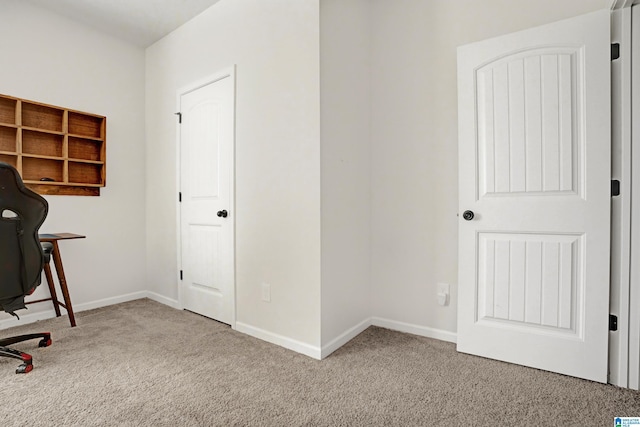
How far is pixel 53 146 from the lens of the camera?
2.97m

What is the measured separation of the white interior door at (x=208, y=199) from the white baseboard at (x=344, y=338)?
907 mm

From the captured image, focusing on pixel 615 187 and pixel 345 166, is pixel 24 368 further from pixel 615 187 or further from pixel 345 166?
pixel 615 187

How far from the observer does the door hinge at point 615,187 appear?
1716mm

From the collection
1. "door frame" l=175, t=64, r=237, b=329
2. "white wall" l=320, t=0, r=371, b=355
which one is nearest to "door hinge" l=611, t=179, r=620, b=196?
"white wall" l=320, t=0, r=371, b=355

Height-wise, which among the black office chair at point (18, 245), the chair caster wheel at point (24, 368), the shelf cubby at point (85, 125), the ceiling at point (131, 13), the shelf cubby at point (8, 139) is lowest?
the chair caster wheel at point (24, 368)

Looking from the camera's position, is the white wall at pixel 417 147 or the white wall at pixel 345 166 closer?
the white wall at pixel 345 166

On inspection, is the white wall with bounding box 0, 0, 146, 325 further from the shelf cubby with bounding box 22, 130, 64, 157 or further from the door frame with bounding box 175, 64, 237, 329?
the door frame with bounding box 175, 64, 237, 329

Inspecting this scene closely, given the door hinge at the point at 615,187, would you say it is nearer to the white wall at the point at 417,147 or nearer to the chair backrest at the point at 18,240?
the white wall at the point at 417,147

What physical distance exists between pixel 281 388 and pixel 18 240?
67.3 inches

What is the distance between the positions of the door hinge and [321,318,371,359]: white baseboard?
1.74 metres

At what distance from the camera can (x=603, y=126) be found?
68.3 inches

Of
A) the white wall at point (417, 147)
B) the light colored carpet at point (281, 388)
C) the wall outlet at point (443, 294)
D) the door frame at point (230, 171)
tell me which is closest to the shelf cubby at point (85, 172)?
the door frame at point (230, 171)

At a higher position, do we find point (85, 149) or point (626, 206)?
point (85, 149)

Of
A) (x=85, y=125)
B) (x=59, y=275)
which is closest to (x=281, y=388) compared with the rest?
(x=59, y=275)
